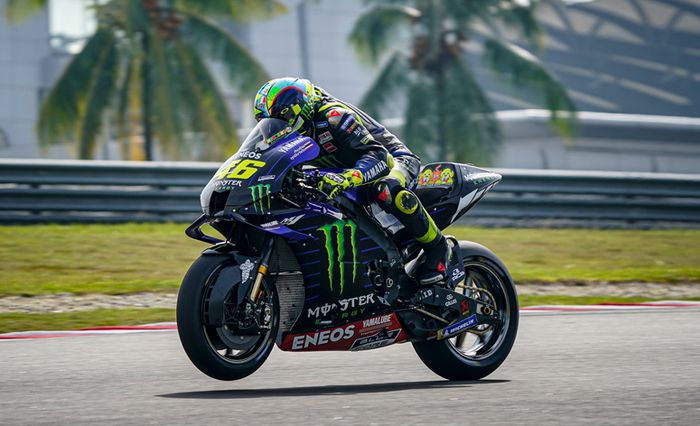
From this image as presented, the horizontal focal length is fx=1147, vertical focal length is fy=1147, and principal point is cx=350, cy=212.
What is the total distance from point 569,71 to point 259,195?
5757cm

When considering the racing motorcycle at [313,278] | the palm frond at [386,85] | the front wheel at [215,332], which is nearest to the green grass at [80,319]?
the racing motorcycle at [313,278]

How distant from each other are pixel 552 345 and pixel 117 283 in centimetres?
538

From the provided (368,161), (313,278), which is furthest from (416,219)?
(313,278)

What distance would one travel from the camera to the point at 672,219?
55.6ft

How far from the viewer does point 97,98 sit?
2338cm

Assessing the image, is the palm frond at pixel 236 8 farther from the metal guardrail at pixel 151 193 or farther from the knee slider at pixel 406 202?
the knee slider at pixel 406 202

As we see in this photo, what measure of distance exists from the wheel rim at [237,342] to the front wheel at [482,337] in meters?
1.13

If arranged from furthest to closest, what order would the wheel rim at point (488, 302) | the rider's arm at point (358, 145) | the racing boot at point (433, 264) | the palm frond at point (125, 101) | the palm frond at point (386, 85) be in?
the palm frond at point (386, 85), the palm frond at point (125, 101), the wheel rim at point (488, 302), the racing boot at point (433, 264), the rider's arm at point (358, 145)

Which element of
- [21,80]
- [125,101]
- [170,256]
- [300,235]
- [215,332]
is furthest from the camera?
[21,80]

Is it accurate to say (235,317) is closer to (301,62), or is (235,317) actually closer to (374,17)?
(374,17)

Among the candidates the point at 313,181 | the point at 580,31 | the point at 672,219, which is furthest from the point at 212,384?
the point at 580,31

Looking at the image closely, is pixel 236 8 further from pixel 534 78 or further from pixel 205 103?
pixel 534 78

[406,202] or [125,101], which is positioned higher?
[406,202]

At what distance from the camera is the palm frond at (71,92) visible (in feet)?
76.0
